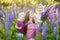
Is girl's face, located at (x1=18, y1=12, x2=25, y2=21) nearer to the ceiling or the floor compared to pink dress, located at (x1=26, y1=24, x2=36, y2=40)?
nearer to the ceiling

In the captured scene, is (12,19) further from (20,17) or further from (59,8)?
(59,8)

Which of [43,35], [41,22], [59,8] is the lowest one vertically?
[43,35]

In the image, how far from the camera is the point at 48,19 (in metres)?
2.22

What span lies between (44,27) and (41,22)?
66 millimetres

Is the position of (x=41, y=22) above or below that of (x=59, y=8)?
below

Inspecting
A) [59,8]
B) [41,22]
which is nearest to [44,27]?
[41,22]

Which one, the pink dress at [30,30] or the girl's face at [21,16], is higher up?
the girl's face at [21,16]

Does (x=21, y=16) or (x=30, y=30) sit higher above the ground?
(x=21, y=16)

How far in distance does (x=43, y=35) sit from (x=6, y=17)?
0.47 metres

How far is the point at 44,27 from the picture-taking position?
7.29ft

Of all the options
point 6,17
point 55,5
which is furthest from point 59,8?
point 6,17

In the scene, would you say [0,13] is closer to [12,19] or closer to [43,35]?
[12,19]

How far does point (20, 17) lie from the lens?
228cm

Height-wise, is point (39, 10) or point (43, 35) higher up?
point (39, 10)
